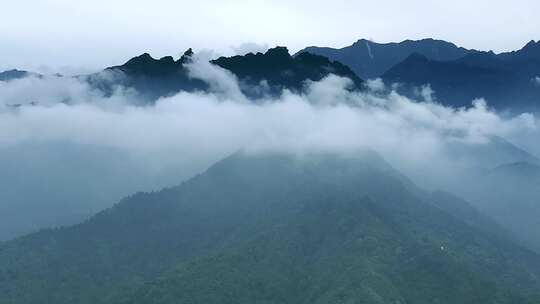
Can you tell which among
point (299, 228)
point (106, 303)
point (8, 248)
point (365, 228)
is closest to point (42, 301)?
point (106, 303)

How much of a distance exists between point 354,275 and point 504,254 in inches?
2481

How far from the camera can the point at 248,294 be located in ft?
514

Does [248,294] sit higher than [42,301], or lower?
higher

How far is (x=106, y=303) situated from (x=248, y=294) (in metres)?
26.6

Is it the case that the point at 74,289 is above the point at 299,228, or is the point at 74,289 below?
below

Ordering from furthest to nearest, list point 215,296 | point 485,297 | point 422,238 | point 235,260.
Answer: point 422,238
point 235,260
point 215,296
point 485,297

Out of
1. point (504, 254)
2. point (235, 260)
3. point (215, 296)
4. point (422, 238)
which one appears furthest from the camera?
point (504, 254)

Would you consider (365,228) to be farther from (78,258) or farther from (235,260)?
(78,258)

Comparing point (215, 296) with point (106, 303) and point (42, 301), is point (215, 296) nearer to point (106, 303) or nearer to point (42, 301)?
point (106, 303)

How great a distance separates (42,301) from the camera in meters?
170

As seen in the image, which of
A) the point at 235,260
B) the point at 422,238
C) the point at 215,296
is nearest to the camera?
the point at 215,296

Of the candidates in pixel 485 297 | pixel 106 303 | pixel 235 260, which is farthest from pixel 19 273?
pixel 485 297

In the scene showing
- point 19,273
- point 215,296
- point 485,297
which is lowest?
point 19,273

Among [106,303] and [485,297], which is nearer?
[485,297]
